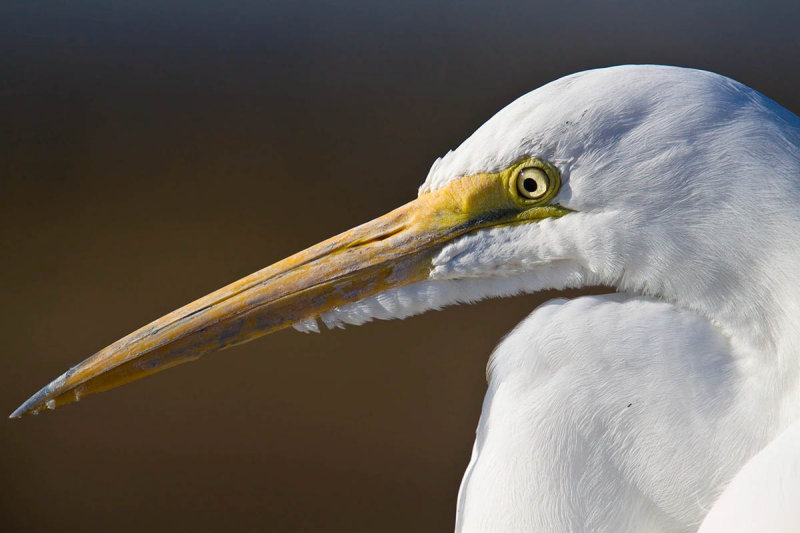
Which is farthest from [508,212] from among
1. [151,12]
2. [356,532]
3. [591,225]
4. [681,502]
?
[151,12]

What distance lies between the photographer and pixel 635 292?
2.22 ft

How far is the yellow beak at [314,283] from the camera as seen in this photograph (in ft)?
2.34

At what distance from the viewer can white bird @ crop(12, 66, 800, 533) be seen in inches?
23.6

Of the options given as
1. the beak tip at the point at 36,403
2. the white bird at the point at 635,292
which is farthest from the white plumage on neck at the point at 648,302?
the beak tip at the point at 36,403

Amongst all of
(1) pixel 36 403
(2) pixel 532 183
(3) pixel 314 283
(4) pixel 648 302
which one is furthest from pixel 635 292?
(1) pixel 36 403

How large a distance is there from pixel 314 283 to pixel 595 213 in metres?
0.29

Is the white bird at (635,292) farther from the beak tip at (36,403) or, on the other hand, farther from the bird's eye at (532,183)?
the beak tip at (36,403)

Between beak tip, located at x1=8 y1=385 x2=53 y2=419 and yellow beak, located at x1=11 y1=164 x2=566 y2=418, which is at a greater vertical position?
yellow beak, located at x1=11 y1=164 x2=566 y2=418

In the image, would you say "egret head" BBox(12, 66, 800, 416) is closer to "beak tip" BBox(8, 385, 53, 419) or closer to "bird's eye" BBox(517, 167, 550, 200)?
"bird's eye" BBox(517, 167, 550, 200)

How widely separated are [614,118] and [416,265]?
234mm

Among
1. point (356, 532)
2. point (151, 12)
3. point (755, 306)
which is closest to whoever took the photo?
point (755, 306)

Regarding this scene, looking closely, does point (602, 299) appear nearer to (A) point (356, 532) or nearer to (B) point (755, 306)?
(B) point (755, 306)

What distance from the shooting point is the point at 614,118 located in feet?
2.09

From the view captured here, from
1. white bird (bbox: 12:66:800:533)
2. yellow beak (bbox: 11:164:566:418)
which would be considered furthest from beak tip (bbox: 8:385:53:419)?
white bird (bbox: 12:66:800:533)
